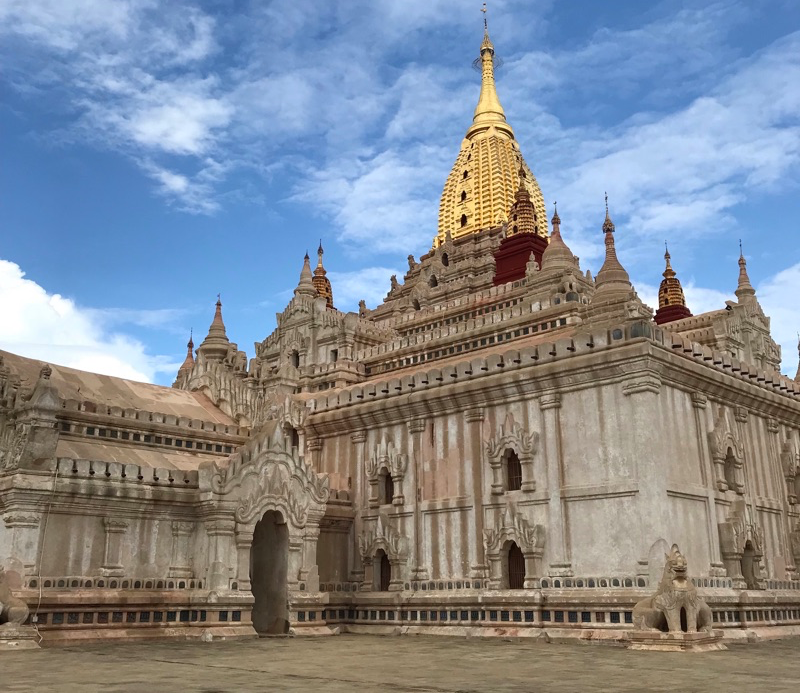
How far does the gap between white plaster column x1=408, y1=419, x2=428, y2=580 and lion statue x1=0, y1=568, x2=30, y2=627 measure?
1306 centimetres

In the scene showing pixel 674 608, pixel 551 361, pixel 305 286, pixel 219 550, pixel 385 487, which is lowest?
pixel 674 608

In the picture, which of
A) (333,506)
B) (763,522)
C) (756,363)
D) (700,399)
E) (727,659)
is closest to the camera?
(727,659)

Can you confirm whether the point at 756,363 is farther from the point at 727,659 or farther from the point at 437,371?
the point at 727,659

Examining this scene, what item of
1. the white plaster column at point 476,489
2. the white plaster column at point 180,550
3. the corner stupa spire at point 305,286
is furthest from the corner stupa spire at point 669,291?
the white plaster column at point 180,550

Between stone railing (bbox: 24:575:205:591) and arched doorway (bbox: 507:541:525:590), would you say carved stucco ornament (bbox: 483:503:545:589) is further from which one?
stone railing (bbox: 24:575:205:591)

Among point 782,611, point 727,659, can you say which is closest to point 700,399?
point 782,611

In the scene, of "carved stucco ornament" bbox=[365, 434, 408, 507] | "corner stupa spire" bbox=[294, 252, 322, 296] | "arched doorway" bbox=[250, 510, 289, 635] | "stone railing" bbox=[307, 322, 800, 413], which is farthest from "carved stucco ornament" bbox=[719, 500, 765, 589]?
"corner stupa spire" bbox=[294, 252, 322, 296]

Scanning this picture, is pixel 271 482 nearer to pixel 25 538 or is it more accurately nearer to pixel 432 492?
pixel 432 492

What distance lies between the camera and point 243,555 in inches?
1096

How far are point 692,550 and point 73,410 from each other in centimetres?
2069

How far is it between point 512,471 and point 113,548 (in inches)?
512

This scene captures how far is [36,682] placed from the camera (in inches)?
572

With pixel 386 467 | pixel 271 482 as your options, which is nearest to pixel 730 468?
pixel 386 467

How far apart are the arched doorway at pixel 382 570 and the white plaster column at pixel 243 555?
5865 mm
